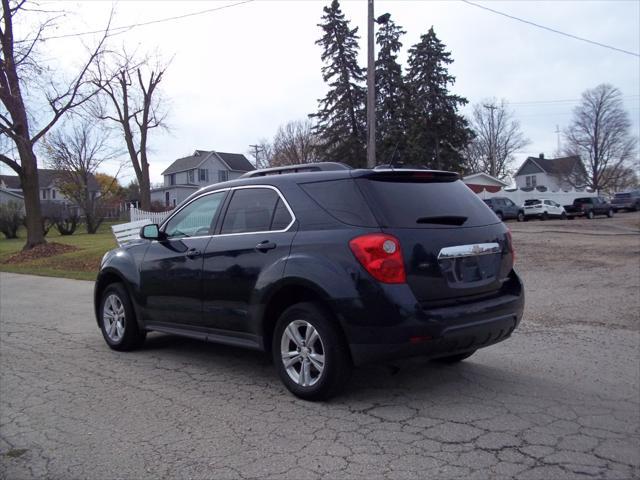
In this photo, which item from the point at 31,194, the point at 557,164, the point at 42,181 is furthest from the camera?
the point at 42,181

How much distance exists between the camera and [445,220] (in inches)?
179

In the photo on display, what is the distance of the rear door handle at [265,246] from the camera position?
476 centimetres

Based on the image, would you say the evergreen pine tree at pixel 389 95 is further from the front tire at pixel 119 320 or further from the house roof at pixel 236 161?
the front tire at pixel 119 320

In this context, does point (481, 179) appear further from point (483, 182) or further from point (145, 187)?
point (145, 187)

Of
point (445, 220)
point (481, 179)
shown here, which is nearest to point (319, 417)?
point (445, 220)

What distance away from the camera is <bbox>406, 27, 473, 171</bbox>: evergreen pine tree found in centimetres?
4181

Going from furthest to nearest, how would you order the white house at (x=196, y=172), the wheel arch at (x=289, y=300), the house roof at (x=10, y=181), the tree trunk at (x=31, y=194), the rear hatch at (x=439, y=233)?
the house roof at (x=10, y=181) → the white house at (x=196, y=172) → the tree trunk at (x=31, y=194) → the wheel arch at (x=289, y=300) → the rear hatch at (x=439, y=233)

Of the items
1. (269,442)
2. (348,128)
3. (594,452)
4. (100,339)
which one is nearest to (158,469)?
(269,442)

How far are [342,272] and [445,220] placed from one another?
3.18 ft

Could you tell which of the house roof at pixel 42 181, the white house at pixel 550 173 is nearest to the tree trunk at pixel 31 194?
the house roof at pixel 42 181

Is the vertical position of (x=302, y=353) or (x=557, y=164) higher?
(x=557, y=164)

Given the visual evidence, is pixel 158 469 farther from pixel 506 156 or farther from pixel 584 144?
pixel 506 156

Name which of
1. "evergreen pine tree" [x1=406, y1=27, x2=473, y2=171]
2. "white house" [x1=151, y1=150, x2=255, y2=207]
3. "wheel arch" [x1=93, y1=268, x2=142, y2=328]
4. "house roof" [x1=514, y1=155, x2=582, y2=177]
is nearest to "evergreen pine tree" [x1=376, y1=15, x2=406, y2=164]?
"evergreen pine tree" [x1=406, y1=27, x2=473, y2=171]

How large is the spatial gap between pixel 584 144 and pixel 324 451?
250ft
